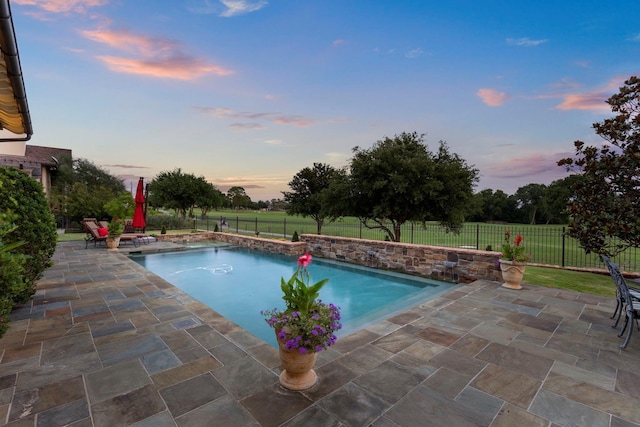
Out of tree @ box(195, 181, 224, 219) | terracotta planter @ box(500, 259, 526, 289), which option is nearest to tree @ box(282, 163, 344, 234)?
tree @ box(195, 181, 224, 219)

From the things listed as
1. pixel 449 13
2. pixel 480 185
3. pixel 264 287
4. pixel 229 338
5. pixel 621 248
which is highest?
pixel 449 13

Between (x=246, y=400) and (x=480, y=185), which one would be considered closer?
(x=246, y=400)

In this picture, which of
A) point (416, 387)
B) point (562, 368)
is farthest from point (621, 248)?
point (416, 387)

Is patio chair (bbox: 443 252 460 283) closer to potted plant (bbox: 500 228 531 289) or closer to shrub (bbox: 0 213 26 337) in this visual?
potted plant (bbox: 500 228 531 289)

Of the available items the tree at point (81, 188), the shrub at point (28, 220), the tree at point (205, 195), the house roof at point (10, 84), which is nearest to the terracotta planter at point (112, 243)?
the house roof at point (10, 84)

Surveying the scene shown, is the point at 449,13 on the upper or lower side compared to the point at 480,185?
upper

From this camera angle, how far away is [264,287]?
7.30 meters

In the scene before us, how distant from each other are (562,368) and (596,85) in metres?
8.91

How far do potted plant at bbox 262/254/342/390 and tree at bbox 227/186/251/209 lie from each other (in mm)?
79937

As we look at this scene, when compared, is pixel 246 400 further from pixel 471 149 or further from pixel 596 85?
pixel 471 149

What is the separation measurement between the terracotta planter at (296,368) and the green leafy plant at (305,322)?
88 mm

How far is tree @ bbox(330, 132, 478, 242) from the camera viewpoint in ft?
34.9

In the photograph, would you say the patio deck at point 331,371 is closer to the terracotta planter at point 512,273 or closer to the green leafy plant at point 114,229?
the terracotta planter at point 512,273

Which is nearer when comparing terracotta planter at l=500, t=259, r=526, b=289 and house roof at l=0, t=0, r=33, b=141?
house roof at l=0, t=0, r=33, b=141
